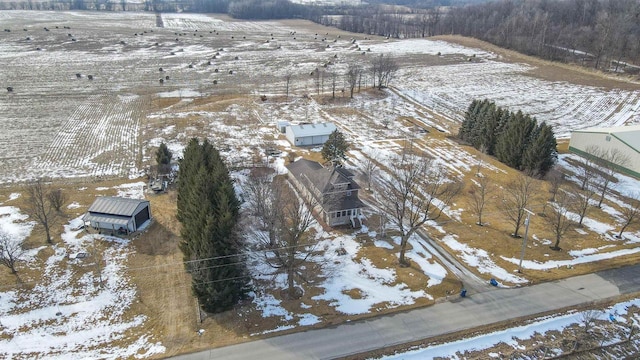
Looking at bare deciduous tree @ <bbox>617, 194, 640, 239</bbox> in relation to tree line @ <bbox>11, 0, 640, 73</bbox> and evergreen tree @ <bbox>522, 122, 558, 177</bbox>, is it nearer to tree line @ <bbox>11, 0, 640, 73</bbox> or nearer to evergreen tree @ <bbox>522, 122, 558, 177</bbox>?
evergreen tree @ <bbox>522, 122, 558, 177</bbox>

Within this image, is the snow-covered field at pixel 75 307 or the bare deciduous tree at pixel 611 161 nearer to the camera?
the snow-covered field at pixel 75 307

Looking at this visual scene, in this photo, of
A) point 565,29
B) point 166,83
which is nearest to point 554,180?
point 166,83

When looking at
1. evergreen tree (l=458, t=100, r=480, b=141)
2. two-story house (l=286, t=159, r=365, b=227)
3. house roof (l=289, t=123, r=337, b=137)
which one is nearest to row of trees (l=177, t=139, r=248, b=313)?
two-story house (l=286, t=159, r=365, b=227)

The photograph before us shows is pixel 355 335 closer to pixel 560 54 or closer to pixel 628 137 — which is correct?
pixel 628 137

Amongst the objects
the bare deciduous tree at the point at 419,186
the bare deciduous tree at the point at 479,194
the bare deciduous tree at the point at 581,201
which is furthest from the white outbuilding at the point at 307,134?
the bare deciduous tree at the point at 581,201

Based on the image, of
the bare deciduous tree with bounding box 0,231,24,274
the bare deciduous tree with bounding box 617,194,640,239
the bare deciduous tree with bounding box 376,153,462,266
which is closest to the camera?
the bare deciduous tree with bounding box 0,231,24,274

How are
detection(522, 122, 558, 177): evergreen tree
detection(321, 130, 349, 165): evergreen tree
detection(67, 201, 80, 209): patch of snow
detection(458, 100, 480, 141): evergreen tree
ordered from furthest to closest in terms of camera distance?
detection(458, 100, 480, 141): evergreen tree < detection(321, 130, 349, 165): evergreen tree < detection(522, 122, 558, 177): evergreen tree < detection(67, 201, 80, 209): patch of snow

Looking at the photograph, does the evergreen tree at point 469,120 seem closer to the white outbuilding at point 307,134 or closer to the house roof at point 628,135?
the house roof at point 628,135

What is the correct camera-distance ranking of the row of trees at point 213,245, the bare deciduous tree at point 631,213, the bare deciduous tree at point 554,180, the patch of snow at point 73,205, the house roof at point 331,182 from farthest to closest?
1. the bare deciduous tree at point 554,180
2. the patch of snow at point 73,205
3. the house roof at point 331,182
4. the bare deciduous tree at point 631,213
5. the row of trees at point 213,245
